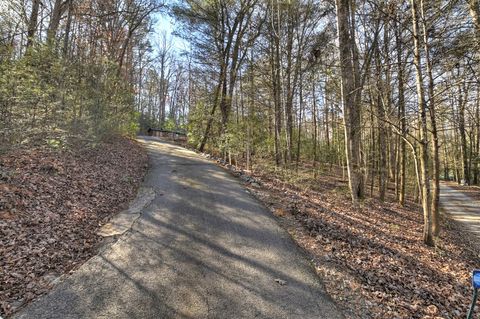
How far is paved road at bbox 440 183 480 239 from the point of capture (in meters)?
11.3

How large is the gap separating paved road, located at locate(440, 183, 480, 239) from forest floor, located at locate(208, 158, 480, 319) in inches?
158

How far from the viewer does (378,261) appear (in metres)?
4.82

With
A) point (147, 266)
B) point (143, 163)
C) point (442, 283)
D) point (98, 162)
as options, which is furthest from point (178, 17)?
point (442, 283)

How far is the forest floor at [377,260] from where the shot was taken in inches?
147

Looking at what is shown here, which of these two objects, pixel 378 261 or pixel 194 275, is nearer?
pixel 194 275

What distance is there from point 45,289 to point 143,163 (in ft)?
27.2

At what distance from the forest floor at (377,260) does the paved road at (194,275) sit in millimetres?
422

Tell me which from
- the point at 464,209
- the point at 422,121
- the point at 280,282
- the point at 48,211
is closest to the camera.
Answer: the point at 280,282

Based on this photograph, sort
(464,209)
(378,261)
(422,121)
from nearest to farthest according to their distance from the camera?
(378,261) → (422,121) → (464,209)

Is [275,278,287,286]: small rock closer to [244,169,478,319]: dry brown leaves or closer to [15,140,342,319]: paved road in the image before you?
[15,140,342,319]: paved road

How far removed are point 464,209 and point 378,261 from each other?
552 inches

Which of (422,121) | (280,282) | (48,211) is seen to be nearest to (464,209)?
(422,121)

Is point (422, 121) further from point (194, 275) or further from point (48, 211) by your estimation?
point (48, 211)

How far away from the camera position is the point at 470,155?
22734 mm
